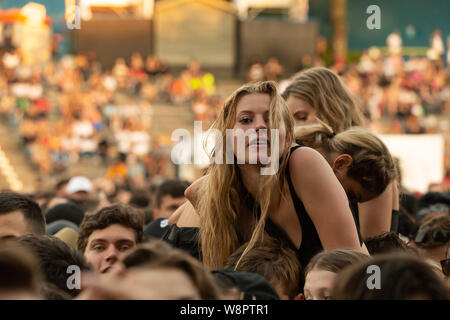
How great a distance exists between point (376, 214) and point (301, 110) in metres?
0.75

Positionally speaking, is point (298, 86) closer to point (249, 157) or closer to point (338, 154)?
point (338, 154)

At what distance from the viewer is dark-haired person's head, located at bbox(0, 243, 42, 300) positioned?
1833 mm

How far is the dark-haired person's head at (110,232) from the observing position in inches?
169

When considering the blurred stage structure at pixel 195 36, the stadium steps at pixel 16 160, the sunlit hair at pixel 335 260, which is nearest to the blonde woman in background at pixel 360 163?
the sunlit hair at pixel 335 260

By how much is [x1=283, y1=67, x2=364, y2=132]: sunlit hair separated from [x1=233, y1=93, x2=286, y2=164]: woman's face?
116cm

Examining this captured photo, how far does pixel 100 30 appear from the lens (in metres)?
31.1

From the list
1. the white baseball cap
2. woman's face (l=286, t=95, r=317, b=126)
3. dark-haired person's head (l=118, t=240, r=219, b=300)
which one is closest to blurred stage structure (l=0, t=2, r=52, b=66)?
the white baseball cap

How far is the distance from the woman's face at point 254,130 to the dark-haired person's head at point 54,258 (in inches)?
28.2

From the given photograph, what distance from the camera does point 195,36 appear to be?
103 feet

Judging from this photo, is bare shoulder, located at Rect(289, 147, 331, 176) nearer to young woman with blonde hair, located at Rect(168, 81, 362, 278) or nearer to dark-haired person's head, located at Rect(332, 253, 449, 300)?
young woman with blonde hair, located at Rect(168, 81, 362, 278)

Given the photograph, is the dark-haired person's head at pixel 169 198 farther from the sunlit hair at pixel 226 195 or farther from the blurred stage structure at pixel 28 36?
the blurred stage structure at pixel 28 36

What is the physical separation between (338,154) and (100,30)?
91.6 feet

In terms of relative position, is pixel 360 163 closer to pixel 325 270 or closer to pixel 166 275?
pixel 325 270
